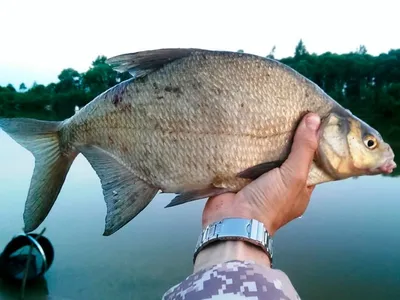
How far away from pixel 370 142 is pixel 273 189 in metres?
0.42

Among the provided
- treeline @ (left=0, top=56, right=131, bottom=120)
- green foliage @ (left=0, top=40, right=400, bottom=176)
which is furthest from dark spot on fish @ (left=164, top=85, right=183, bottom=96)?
treeline @ (left=0, top=56, right=131, bottom=120)

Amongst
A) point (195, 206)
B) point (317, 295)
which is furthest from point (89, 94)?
point (317, 295)

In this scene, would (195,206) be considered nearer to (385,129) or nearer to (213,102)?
(213,102)

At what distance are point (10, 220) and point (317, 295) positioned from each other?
31.0ft

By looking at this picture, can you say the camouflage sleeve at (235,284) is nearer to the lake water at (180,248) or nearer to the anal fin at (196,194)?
the anal fin at (196,194)

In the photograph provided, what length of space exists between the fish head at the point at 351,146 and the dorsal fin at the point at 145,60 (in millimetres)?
628

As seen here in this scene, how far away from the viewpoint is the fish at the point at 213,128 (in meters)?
1.79

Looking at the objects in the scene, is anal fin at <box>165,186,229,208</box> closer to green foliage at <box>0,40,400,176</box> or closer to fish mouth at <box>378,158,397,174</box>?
fish mouth at <box>378,158,397,174</box>

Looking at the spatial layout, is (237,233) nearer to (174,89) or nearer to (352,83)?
(174,89)

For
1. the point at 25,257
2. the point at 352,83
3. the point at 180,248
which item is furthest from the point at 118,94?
the point at 352,83

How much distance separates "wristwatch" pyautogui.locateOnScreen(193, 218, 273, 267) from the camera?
1.51 metres

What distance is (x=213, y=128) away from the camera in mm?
1810

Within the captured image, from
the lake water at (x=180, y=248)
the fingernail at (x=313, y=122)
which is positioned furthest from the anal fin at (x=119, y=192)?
the lake water at (x=180, y=248)

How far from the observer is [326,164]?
186cm
